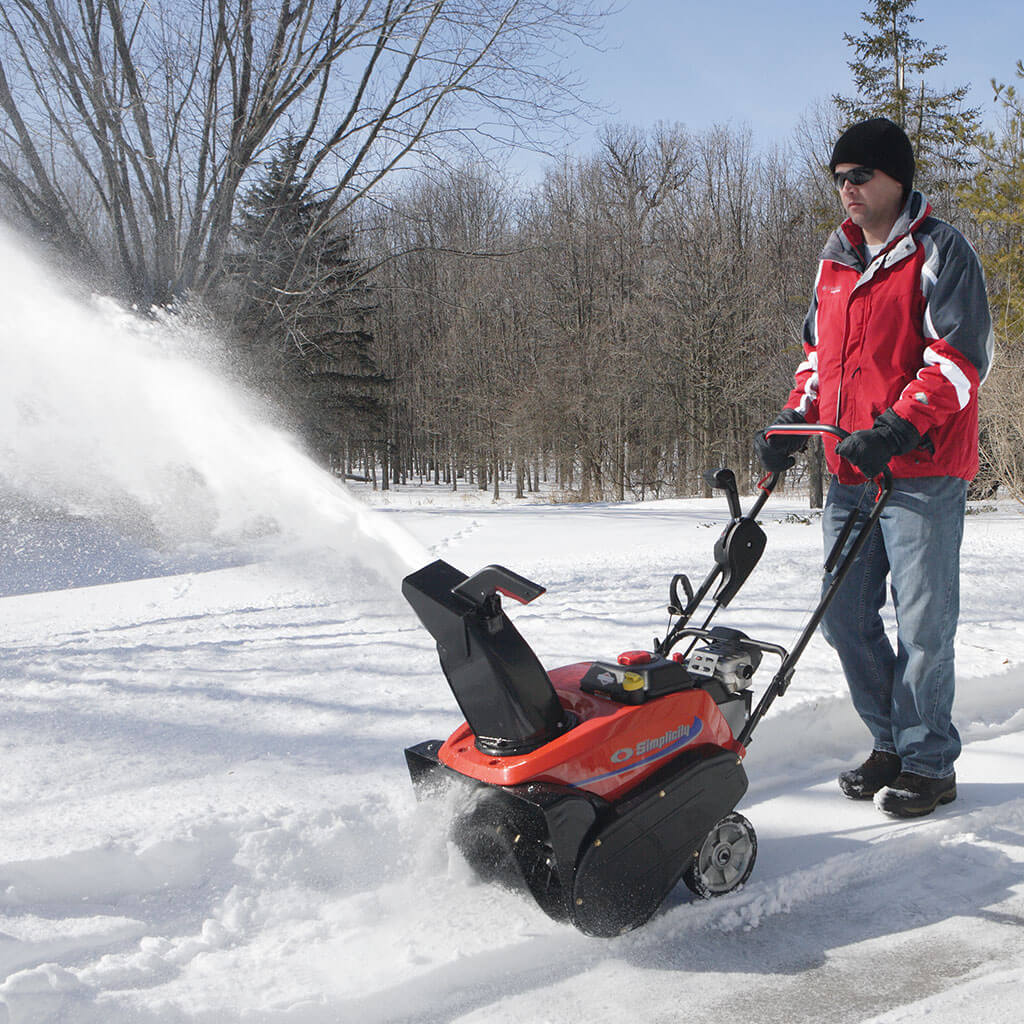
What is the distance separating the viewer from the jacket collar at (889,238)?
270 centimetres

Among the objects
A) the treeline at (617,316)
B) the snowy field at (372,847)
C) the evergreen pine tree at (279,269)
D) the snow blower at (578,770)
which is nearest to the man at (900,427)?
the snowy field at (372,847)

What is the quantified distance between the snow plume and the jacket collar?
6.30ft

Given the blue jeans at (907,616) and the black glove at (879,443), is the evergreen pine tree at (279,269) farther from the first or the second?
the black glove at (879,443)

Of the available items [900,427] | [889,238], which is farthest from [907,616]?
[889,238]

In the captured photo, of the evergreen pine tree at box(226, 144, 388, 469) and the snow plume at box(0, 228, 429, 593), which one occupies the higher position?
the evergreen pine tree at box(226, 144, 388, 469)

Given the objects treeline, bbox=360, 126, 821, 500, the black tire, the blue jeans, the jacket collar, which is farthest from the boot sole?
treeline, bbox=360, 126, 821, 500

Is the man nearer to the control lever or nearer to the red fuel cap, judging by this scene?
the control lever

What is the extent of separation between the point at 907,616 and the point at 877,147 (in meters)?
1.47

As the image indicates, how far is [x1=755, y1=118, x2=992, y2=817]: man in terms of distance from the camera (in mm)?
2590

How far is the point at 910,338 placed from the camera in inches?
107

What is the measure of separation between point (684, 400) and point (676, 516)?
1343cm

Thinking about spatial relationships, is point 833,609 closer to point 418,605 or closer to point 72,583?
point 418,605

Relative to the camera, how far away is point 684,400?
1111 inches

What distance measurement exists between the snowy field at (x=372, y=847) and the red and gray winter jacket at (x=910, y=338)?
122 centimetres
